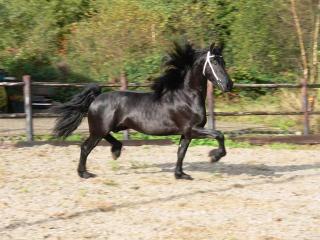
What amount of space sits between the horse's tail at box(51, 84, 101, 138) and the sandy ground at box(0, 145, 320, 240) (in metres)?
0.62

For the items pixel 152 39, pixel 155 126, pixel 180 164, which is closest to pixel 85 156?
pixel 155 126

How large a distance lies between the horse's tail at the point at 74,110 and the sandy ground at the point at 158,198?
0.62 metres

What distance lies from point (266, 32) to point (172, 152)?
750 centimetres

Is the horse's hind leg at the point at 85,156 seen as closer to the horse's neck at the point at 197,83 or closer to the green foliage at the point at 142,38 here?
the horse's neck at the point at 197,83

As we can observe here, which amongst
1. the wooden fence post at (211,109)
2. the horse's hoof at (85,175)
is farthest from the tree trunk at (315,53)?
the horse's hoof at (85,175)

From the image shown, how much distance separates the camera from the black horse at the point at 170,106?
8.54 m

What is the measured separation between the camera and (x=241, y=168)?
9664mm

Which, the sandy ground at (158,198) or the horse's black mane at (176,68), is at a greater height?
the horse's black mane at (176,68)

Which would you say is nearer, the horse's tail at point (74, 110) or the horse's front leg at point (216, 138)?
the horse's front leg at point (216, 138)

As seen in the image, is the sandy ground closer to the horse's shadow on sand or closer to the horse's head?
the horse's shadow on sand

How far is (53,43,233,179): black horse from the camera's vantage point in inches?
336

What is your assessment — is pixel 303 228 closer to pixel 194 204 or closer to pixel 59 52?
pixel 194 204

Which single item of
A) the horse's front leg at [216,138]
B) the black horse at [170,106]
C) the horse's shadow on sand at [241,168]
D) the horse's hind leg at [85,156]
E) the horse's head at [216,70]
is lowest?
the horse's shadow on sand at [241,168]

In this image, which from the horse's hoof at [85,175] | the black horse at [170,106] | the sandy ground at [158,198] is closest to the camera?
the sandy ground at [158,198]
